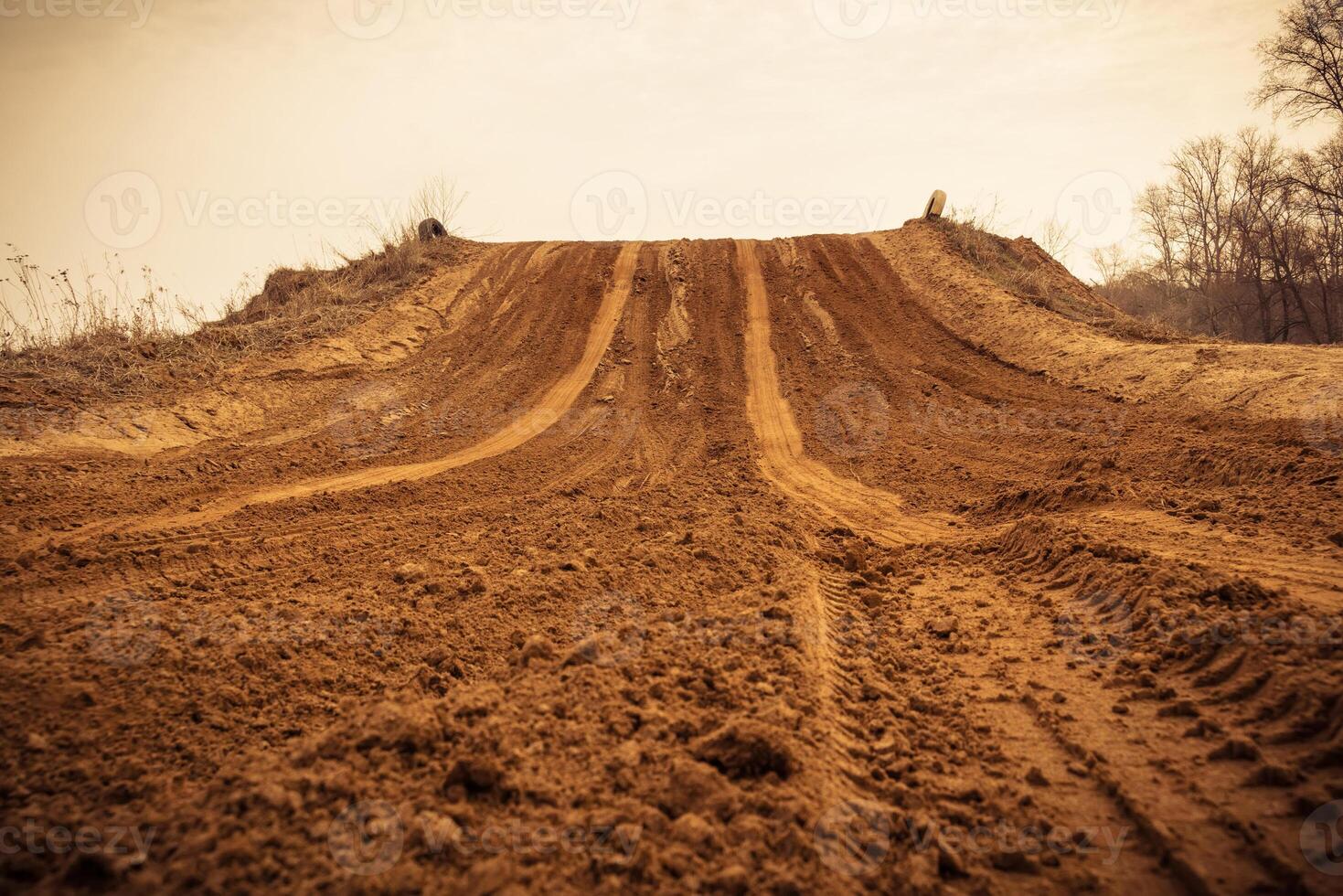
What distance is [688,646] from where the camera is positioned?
3232 mm

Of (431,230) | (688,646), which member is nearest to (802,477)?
(688,646)

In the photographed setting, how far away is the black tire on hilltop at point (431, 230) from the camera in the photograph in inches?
598

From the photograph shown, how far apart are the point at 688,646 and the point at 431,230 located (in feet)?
48.4

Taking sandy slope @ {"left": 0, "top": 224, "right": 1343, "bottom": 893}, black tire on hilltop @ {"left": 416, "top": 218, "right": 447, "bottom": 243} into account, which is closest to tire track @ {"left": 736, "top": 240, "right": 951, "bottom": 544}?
sandy slope @ {"left": 0, "top": 224, "right": 1343, "bottom": 893}

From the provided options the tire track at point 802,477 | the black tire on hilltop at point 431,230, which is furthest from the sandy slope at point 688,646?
the black tire on hilltop at point 431,230

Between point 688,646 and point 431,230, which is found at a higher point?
point 431,230

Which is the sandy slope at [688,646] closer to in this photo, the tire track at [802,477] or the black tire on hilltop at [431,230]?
the tire track at [802,477]

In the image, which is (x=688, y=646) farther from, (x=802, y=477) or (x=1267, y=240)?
(x=1267, y=240)

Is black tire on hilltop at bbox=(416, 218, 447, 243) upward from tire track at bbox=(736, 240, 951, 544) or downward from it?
upward

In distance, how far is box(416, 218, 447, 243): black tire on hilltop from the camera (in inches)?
598

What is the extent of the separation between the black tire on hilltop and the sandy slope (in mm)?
8228

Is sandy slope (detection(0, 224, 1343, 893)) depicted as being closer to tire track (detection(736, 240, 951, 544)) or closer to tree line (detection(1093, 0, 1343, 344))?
tire track (detection(736, 240, 951, 544))

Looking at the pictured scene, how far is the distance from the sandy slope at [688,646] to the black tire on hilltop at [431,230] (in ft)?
27.0

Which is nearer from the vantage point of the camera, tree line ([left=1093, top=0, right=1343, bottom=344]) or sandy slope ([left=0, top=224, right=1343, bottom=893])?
sandy slope ([left=0, top=224, right=1343, bottom=893])
